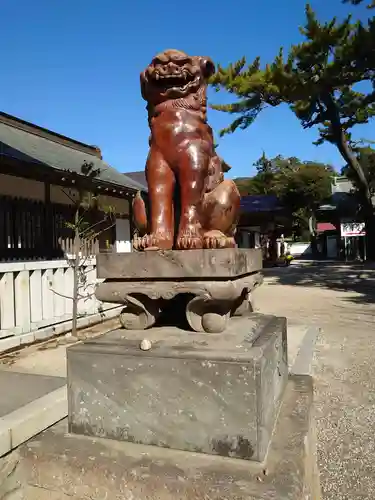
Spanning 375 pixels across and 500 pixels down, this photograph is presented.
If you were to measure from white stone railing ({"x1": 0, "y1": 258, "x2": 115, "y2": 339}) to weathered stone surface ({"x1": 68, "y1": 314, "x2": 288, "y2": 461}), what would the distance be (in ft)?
13.4

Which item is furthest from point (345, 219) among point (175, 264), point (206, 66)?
point (175, 264)

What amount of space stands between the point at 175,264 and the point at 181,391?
0.56 m

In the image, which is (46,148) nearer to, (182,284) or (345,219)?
(182,284)

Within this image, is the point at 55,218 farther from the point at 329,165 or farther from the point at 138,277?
the point at 329,165

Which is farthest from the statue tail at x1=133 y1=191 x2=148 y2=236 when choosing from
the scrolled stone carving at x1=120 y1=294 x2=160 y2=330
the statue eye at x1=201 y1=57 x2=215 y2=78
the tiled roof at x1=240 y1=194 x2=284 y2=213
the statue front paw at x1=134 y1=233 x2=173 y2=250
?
the tiled roof at x1=240 y1=194 x2=284 y2=213

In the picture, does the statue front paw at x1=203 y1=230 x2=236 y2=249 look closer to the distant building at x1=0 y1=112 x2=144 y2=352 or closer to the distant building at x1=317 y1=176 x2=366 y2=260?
the distant building at x1=0 y1=112 x2=144 y2=352

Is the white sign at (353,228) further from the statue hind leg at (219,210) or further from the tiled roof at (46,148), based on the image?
the statue hind leg at (219,210)

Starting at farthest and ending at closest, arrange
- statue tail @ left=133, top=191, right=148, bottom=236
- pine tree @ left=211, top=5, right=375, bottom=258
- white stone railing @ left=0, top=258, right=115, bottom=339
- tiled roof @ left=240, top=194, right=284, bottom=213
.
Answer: tiled roof @ left=240, top=194, right=284, bottom=213, pine tree @ left=211, top=5, right=375, bottom=258, white stone railing @ left=0, top=258, right=115, bottom=339, statue tail @ left=133, top=191, right=148, bottom=236

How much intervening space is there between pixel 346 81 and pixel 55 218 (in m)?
10.2

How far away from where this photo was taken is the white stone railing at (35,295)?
5.50 metres

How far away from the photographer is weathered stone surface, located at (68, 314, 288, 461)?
160 centimetres

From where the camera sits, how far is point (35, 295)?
5973mm

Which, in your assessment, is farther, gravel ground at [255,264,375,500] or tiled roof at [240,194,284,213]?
tiled roof at [240,194,284,213]

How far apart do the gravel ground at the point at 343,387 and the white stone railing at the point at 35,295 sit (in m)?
3.86
